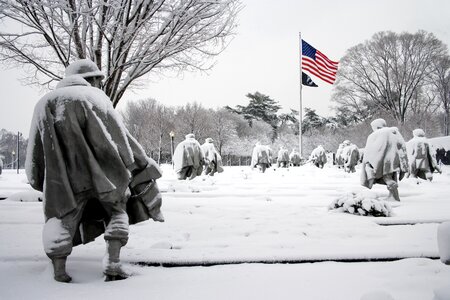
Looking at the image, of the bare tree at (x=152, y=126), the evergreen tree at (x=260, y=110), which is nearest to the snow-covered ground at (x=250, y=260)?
the bare tree at (x=152, y=126)

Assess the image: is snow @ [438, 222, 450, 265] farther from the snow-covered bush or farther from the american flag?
the american flag

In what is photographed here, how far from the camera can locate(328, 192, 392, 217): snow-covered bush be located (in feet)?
20.0

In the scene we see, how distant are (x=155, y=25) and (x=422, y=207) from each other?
7.61 meters

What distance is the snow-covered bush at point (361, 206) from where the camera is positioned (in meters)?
6.10

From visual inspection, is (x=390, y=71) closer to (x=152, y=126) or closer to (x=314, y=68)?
A: (x=314, y=68)

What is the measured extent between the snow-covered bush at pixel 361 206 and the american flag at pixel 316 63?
15.9 meters

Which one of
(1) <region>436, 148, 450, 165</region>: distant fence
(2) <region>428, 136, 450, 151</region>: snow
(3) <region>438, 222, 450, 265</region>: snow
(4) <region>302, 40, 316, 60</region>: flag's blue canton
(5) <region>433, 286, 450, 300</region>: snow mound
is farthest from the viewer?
(1) <region>436, 148, 450, 165</region>: distant fence

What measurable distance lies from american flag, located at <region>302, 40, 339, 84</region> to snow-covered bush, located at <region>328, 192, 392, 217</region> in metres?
15.9

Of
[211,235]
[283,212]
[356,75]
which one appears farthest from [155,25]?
[356,75]

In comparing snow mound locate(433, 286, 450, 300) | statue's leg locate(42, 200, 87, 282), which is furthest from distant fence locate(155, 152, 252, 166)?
snow mound locate(433, 286, 450, 300)

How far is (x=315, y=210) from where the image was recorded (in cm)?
680

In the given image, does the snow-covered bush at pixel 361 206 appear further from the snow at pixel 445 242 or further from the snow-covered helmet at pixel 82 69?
the snow-covered helmet at pixel 82 69

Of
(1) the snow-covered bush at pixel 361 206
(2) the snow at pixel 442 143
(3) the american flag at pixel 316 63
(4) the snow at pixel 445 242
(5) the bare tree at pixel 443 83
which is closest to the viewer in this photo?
(4) the snow at pixel 445 242

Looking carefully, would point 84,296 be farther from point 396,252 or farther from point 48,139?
point 396,252
